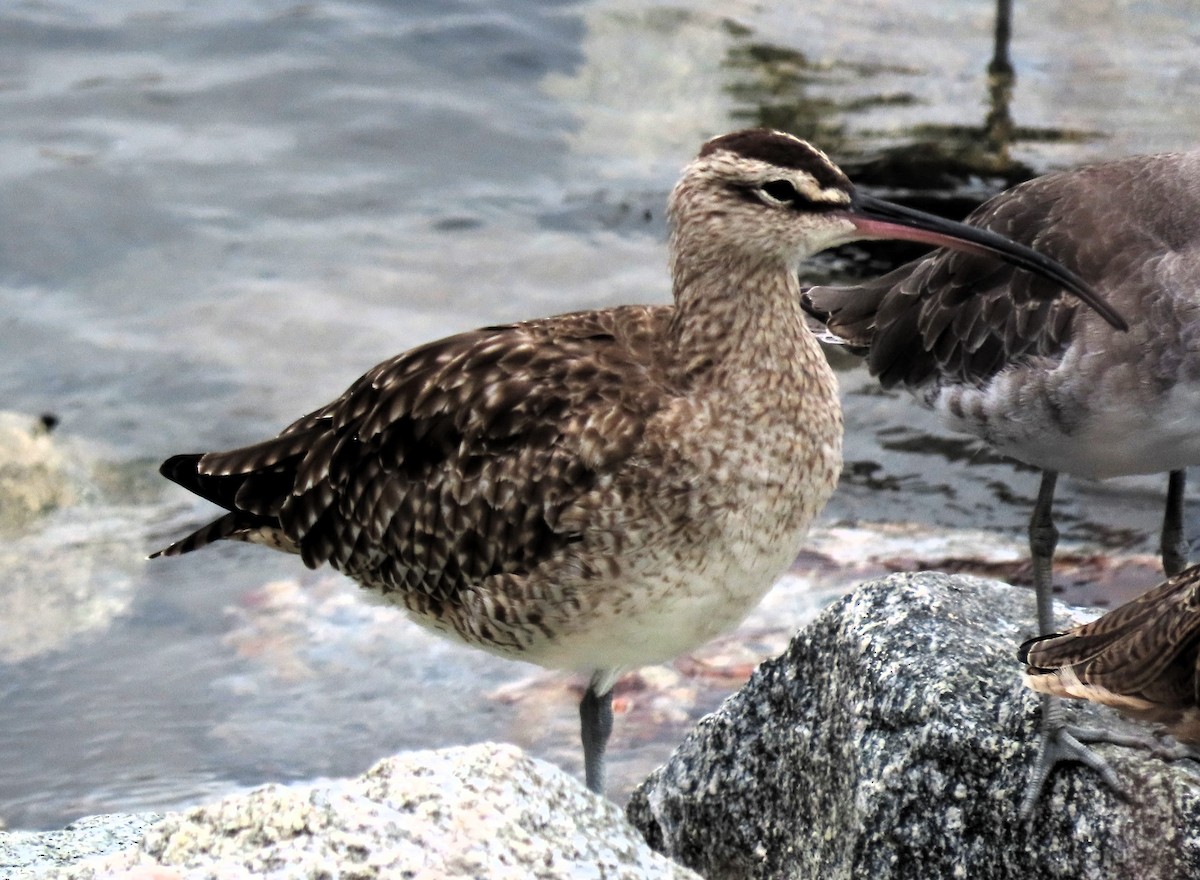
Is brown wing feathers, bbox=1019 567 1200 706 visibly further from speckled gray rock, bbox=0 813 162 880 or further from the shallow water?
A: the shallow water

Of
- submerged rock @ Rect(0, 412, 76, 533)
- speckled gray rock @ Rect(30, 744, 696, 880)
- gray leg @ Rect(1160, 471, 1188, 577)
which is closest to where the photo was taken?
speckled gray rock @ Rect(30, 744, 696, 880)

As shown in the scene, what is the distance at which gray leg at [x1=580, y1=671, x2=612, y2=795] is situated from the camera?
5695 mm

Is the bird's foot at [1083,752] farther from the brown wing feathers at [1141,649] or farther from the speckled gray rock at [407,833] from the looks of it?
the speckled gray rock at [407,833]

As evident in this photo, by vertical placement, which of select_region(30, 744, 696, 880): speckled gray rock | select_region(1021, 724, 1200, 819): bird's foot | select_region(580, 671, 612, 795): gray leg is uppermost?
select_region(30, 744, 696, 880): speckled gray rock

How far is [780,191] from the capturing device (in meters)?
5.03

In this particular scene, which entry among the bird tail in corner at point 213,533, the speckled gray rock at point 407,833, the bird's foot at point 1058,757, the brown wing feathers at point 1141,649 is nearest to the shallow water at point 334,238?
the bird tail in corner at point 213,533

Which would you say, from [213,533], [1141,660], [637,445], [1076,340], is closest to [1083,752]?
[1141,660]

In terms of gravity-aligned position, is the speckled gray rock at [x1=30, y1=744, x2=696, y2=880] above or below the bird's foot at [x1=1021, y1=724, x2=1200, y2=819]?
A: above

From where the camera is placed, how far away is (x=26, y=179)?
12.6 m

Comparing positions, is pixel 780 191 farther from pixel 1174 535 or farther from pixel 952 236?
pixel 1174 535

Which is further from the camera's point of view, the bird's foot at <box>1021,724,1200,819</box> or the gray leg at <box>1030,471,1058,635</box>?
the gray leg at <box>1030,471,1058,635</box>

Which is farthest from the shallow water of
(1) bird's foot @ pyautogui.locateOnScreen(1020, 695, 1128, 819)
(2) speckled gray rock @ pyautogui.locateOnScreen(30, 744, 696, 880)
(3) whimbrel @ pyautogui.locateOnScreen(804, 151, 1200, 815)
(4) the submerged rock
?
(2) speckled gray rock @ pyautogui.locateOnScreen(30, 744, 696, 880)

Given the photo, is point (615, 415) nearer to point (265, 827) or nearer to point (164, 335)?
point (265, 827)

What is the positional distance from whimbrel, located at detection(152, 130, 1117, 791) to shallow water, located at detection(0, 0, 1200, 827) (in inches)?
81.5
